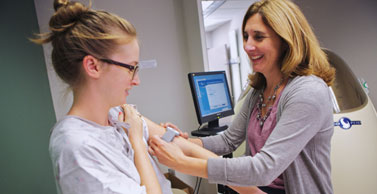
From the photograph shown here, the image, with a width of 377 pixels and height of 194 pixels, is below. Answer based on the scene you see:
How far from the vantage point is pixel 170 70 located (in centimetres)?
227

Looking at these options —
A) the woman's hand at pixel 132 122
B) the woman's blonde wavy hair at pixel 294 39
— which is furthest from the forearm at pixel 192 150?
the woman's blonde wavy hair at pixel 294 39

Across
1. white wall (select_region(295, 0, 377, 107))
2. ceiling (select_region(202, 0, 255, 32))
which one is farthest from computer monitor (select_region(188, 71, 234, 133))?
ceiling (select_region(202, 0, 255, 32))

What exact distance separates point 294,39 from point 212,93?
924 mm

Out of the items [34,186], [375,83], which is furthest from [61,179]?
[375,83]

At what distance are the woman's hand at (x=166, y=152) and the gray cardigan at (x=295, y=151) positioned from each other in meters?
0.14

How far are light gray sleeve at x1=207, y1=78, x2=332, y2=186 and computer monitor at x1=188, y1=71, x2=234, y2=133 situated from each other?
0.85 meters

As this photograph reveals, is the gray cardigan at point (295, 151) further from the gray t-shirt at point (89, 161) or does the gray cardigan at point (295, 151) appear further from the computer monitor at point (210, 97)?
the computer monitor at point (210, 97)

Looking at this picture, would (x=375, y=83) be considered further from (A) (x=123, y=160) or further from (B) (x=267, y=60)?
(A) (x=123, y=160)

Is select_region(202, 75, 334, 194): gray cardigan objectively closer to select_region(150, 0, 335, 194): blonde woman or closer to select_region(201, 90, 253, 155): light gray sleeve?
select_region(150, 0, 335, 194): blonde woman

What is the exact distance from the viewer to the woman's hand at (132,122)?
2.86ft

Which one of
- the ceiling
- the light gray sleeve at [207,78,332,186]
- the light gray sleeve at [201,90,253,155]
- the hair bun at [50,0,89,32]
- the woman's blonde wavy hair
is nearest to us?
the hair bun at [50,0,89,32]

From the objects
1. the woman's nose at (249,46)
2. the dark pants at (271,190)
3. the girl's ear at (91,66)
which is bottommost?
the dark pants at (271,190)

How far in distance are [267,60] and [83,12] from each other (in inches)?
30.8

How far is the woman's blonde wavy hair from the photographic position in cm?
93
